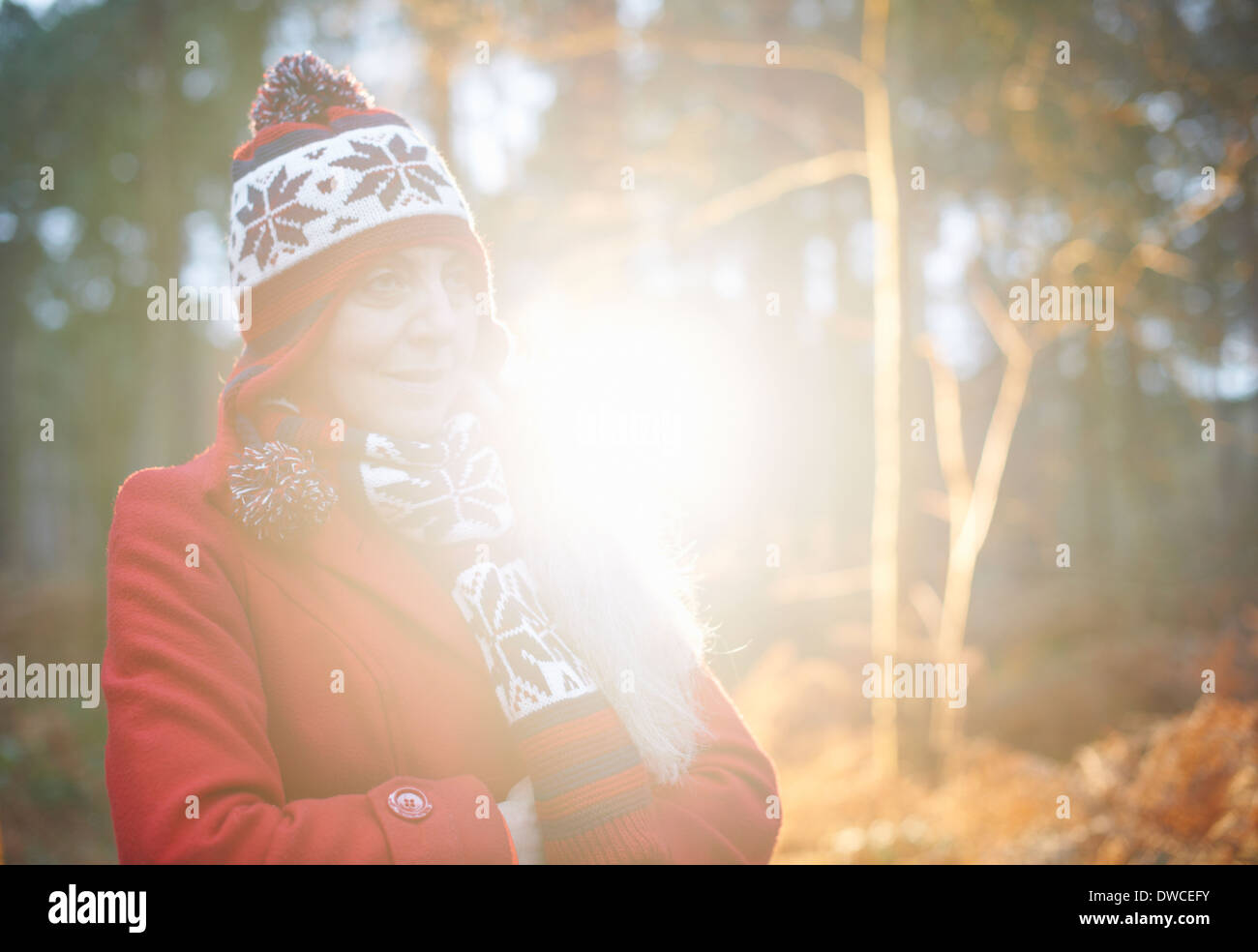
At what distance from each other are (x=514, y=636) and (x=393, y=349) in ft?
1.98

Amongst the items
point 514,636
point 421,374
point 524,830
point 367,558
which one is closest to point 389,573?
point 367,558

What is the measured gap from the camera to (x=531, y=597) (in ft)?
5.28

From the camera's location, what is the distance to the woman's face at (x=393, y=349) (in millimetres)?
1556

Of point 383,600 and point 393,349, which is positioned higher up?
point 393,349

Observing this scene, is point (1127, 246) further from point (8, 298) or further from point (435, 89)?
point (8, 298)

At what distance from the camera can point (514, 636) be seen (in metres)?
1.54

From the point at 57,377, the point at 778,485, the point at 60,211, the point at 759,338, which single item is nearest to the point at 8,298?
the point at 60,211

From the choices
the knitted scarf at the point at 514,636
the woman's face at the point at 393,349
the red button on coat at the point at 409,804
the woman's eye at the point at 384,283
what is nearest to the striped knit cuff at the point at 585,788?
the knitted scarf at the point at 514,636

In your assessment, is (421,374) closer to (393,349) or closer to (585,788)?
(393,349)

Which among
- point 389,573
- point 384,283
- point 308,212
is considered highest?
point 308,212

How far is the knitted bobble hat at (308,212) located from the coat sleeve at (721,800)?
3.21 feet

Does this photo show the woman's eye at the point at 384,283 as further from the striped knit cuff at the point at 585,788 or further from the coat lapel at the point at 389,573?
the striped knit cuff at the point at 585,788

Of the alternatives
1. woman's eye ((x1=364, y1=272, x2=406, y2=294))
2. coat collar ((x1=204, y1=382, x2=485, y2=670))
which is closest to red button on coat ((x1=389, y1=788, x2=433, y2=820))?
coat collar ((x1=204, y1=382, x2=485, y2=670))

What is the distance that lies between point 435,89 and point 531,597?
151 inches
